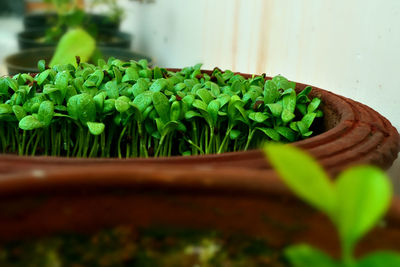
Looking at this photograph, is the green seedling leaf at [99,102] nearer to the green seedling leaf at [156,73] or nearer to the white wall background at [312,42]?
the green seedling leaf at [156,73]

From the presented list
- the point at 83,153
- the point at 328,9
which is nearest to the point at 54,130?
the point at 83,153

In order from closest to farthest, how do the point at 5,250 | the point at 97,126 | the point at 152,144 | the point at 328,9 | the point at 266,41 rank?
the point at 5,250 → the point at 97,126 → the point at 152,144 → the point at 328,9 → the point at 266,41

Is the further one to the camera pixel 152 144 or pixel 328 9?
pixel 328 9

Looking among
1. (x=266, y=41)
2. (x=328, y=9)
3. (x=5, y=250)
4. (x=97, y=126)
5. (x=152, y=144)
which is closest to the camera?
(x=5, y=250)

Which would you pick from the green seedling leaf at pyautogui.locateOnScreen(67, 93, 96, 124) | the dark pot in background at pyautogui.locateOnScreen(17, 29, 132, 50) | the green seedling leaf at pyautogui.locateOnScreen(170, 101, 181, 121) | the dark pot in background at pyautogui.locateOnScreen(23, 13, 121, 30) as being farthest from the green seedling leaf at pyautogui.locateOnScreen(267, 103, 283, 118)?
the dark pot in background at pyautogui.locateOnScreen(23, 13, 121, 30)

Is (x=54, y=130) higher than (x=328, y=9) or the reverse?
the reverse

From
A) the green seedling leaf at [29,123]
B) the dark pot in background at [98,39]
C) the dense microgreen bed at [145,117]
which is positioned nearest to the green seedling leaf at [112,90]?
the dense microgreen bed at [145,117]

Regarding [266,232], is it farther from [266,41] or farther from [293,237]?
[266,41]
